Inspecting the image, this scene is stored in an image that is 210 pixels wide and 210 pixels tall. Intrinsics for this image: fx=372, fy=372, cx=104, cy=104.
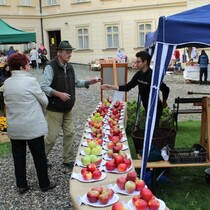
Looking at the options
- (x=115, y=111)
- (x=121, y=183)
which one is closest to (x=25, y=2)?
(x=115, y=111)

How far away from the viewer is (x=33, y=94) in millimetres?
4234

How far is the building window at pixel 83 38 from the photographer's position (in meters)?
28.1

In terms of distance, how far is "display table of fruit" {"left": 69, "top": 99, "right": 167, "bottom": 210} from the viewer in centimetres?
270

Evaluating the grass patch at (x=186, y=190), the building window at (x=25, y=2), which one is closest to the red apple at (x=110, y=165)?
the grass patch at (x=186, y=190)

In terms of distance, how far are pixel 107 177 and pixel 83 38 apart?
2556 centimetres

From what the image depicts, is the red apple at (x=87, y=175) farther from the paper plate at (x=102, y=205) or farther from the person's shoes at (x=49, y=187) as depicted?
the person's shoes at (x=49, y=187)

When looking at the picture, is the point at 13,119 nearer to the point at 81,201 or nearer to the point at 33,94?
the point at 33,94

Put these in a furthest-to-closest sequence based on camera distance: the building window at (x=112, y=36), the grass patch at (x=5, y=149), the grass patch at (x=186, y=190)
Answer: the building window at (x=112, y=36), the grass patch at (x=5, y=149), the grass patch at (x=186, y=190)

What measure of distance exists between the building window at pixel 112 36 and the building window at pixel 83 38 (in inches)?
69.1

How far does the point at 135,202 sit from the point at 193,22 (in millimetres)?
2012

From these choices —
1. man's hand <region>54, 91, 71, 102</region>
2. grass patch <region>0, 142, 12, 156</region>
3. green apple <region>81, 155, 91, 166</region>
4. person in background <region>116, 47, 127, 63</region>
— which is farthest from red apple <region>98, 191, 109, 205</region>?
person in background <region>116, 47, 127, 63</region>

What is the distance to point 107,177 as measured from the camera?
3359 mm

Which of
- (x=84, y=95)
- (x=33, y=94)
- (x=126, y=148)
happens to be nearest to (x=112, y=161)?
(x=126, y=148)

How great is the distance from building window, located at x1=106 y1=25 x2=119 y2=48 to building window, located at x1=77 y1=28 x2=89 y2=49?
1756 millimetres
